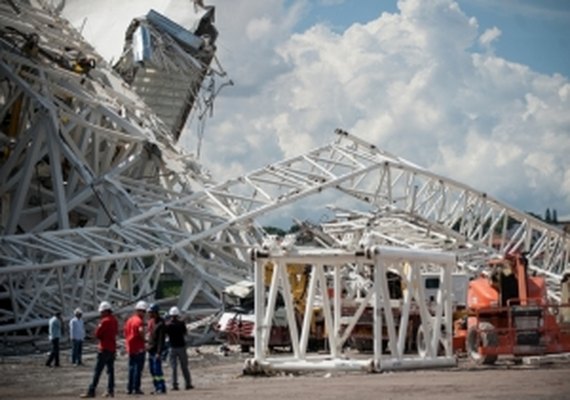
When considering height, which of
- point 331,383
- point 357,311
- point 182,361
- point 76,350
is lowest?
point 331,383

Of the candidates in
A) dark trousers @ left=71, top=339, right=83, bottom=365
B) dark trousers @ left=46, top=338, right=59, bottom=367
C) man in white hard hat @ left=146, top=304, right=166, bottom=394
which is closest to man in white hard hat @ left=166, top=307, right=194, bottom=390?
man in white hard hat @ left=146, top=304, right=166, bottom=394

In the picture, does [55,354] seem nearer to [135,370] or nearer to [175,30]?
[135,370]

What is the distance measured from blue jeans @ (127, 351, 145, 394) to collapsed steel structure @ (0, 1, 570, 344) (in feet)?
59.0

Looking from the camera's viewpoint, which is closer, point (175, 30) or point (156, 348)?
point (156, 348)

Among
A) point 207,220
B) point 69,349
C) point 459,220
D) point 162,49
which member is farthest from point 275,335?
point 162,49

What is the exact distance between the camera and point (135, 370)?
24609mm

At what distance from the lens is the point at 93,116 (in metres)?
51.8

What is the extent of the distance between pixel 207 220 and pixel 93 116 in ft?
22.1

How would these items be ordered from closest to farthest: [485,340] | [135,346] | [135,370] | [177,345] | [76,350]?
1. [135,346]
2. [135,370]
3. [177,345]
4. [485,340]
5. [76,350]

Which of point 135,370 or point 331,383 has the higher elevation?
point 135,370

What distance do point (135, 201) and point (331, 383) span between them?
25763 mm

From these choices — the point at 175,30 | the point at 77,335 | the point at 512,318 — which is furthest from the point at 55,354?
the point at 175,30

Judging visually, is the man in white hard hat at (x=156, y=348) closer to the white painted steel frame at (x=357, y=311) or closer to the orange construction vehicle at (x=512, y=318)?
the white painted steel frame at (x=357, y=311)

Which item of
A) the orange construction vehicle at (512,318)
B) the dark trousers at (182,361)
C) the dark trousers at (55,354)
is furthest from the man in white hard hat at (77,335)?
the orange construction vehicle at (512,318)
